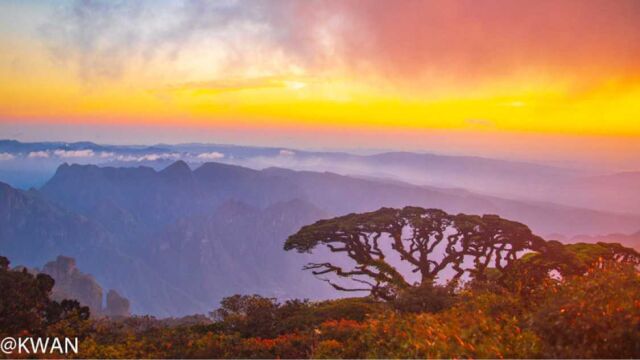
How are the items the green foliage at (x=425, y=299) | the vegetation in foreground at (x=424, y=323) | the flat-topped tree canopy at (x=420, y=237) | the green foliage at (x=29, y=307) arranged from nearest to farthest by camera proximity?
the vegetation in foreground at (x=424, y=323) < the green foliage at (x=29, y=307) < the green foliage at (x=425, y=299) < the flat-topped tree canopy at (x=420, y=237)

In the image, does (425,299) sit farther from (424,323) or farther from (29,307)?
(29,307)

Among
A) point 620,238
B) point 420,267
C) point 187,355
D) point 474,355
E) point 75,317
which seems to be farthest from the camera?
point 620,238

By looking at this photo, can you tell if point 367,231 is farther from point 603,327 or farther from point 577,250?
point 603,327

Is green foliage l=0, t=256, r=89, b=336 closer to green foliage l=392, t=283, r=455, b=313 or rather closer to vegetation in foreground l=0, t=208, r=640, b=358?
vegetation in foreground l=0, t=208, r=640, b=358

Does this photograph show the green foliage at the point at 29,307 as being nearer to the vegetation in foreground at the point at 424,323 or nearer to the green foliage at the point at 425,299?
the vegetation in foreground at the point at 424,323

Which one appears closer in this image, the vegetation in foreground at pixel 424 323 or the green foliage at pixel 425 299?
the vegetation in foreground at pixel 424 323

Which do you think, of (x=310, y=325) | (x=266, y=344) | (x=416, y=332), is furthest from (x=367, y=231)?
(x=416, y=332)

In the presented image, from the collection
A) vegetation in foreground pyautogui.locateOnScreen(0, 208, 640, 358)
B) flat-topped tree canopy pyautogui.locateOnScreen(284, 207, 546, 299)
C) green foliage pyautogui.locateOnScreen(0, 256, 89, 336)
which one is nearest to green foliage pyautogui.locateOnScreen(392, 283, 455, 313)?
vegetation in foreground pyautogui.locateOnScreen(0, 208, 640, 358)

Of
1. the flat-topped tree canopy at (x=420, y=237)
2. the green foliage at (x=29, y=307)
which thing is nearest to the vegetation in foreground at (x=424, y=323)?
the green foliage at (x=29, y=307)
